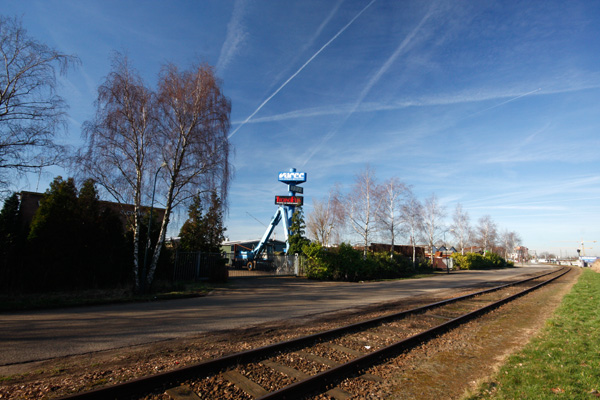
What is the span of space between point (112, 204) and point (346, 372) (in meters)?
16.4

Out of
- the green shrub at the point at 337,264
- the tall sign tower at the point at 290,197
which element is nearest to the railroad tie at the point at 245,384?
the green shrub at the point at 337,264

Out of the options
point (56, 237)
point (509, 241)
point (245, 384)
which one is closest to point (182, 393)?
point (245, 384)

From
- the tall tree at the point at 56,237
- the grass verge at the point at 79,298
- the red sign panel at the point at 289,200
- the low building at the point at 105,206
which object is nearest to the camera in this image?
the grass verge at the point at 79,298

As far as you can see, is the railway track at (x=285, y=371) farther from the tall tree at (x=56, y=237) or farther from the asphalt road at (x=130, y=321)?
the tall tree at (x=56, y=237)

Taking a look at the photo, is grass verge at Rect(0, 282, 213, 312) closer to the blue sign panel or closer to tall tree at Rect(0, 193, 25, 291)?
tall tree at Rect(0, 193, 25, 291)

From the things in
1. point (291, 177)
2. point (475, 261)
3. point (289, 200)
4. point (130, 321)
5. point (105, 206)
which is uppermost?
point (291, 177)

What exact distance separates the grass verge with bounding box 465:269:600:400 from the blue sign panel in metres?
31.5

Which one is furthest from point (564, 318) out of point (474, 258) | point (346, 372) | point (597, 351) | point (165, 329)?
point (474, 258)

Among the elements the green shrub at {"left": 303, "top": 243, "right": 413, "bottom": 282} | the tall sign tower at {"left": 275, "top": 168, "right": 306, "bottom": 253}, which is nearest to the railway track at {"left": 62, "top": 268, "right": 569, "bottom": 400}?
the green shrub at {"left": 303, "top": 243, "right": 413, "bottom": 282}

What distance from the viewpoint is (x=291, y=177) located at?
1537 inches

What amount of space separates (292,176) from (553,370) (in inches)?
1361

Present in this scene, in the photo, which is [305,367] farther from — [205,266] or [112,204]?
[205,266]

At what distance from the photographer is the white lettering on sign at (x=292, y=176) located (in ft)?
126

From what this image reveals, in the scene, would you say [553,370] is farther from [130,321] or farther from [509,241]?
[509,241]
